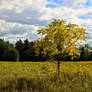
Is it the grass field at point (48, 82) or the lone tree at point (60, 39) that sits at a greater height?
the lone tree at point (60, 39)

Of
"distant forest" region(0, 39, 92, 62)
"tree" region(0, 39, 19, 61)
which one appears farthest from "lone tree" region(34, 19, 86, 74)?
"tree" region(0, 39, 19, 61)

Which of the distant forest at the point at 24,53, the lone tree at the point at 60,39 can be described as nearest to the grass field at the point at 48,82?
the lone tree at the point at 60,39

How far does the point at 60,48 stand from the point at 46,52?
1002mm

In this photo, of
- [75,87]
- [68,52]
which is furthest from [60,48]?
[75,87]

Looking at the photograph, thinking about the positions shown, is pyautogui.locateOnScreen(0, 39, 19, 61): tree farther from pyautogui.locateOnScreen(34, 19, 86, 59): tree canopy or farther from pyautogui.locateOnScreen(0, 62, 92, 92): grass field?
pyautogui.locateOnScreen(34, 19, 86, 59): tree canopy

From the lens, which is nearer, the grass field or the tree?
the grass field

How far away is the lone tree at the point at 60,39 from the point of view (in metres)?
8.44

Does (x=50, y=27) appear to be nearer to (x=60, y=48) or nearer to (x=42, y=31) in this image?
(x=42, y=31)

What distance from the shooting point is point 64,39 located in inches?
332

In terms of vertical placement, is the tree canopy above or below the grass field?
above

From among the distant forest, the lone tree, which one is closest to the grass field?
the lone tree

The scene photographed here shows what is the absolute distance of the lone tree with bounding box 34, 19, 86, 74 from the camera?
8.44 meters

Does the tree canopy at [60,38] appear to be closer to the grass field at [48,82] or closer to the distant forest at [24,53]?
the grass field at [48,82]

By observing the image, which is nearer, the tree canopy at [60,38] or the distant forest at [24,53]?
the tree canopy at [60,38]
